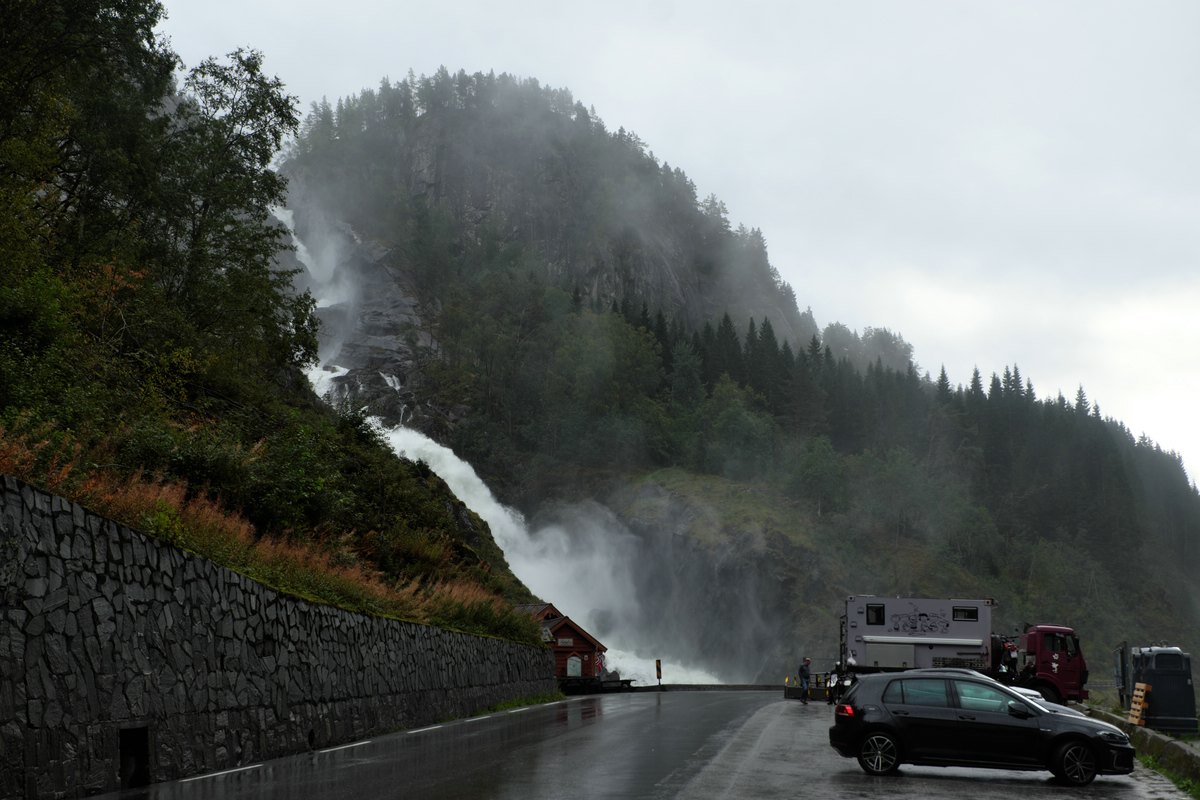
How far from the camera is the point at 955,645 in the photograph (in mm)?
33844

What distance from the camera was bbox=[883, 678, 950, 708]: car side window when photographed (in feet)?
47.8

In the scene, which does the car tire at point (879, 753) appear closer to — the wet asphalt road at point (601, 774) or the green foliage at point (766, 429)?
the wet asphalt road at point (601, 774)

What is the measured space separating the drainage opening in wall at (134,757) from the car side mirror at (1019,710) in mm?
10366

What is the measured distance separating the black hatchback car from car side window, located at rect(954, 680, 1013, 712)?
0.01 metres

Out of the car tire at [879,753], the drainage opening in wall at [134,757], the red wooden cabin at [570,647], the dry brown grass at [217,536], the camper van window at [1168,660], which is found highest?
the dry brown grass at [217,536]

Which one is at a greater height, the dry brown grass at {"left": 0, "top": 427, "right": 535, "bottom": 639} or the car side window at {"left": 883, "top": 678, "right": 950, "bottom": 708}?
the dry brown grass at {"left": 0, "top": 427, "right": 535, "bottom": 639}

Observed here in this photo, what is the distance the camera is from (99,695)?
36.6 feet

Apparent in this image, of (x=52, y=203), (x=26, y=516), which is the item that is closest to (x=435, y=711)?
(x=26, y=516)

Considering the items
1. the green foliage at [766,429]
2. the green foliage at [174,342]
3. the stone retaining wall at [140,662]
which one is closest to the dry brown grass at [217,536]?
the green foliage at [174,342]

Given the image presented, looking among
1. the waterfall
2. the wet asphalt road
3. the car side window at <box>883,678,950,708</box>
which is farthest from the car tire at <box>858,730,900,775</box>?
the waterfall

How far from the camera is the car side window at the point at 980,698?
14305 millimetres

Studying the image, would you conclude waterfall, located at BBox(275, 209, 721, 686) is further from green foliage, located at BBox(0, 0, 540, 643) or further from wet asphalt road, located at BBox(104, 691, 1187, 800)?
wet asphalt road, located at BBox(104, 691, 1187, 800)

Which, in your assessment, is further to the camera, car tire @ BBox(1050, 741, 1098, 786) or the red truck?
the red truck

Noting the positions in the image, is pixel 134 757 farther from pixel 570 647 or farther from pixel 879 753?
pixel 570 647
